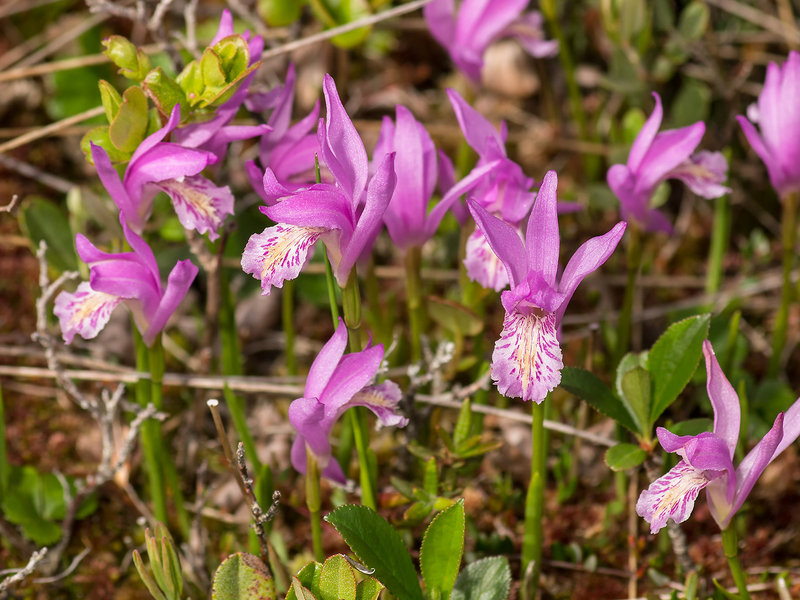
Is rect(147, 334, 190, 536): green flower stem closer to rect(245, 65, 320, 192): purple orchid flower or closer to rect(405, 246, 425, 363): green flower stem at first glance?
rect(245, 65, 320, 192): purple orchid flower

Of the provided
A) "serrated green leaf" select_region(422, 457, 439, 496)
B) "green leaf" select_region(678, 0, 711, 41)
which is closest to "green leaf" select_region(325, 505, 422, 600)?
"serrated green leaf" select_region(422, 457, 439, 496)

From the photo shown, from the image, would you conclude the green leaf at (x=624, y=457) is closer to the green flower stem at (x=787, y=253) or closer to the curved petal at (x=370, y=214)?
the curved petal at (x=370, y=214)

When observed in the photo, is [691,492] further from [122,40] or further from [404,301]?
[404,301]

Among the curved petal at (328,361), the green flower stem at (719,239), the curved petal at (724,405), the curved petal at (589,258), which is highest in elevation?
the curved petal at (589,258)

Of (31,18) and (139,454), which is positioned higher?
(31,18)

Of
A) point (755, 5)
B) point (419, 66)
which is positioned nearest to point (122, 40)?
point (419, 66)

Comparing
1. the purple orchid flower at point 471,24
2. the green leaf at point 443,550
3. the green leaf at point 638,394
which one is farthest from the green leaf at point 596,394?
the purple orchid flower at point 471,24

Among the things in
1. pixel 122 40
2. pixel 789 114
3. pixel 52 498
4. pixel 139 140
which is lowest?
pixel 52 498

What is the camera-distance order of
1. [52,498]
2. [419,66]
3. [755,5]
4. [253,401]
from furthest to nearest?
1. [419,66]
2. [755,5]
3. [253,401]
4. [52,498]
